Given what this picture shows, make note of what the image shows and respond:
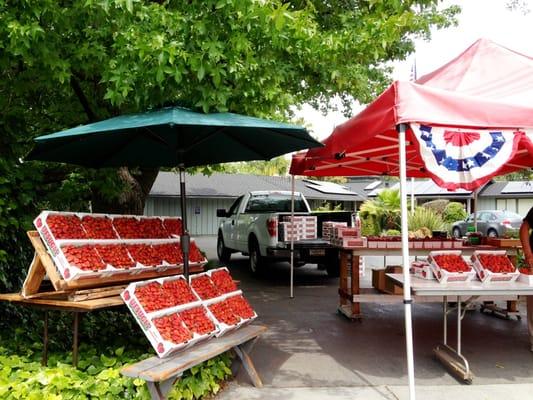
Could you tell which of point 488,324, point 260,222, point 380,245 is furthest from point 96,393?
point 260,222

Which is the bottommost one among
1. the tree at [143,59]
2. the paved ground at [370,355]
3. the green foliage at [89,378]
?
the paved ground at [370,355]

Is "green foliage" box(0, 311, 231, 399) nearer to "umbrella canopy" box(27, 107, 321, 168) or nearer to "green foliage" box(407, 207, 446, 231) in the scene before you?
"umbrella canopy" box(27, 107, 321, 168)

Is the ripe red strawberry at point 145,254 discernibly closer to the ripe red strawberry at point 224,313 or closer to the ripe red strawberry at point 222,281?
the ripe red strawberry at point 222,281

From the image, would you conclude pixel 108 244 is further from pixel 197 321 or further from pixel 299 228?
pixel 299 228

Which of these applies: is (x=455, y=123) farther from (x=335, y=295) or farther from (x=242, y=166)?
(x=242, y=166)

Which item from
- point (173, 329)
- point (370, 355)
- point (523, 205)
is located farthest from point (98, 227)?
point (523, 205)

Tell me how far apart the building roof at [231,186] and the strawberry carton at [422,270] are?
68.6ft

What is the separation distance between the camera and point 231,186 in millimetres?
30406

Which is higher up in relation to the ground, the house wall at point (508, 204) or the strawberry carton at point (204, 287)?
the house wall at point (508, 204)

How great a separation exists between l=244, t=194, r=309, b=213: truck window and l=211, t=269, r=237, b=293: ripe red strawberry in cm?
717

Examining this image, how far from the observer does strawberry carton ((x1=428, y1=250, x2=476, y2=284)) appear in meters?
5.11

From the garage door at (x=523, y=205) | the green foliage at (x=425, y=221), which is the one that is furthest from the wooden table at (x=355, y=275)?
the garage door at (x=523, y=205)

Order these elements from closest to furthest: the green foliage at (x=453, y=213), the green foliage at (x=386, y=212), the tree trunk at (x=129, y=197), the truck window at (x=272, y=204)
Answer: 1. the tree trunk at (x=129, y=197)
2. the truck window at (x=272, y=204)
3. the green foliage at (x=386, y=212)
4. the green foliage at (x=453, y=213)

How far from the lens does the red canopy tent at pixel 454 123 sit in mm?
4051
